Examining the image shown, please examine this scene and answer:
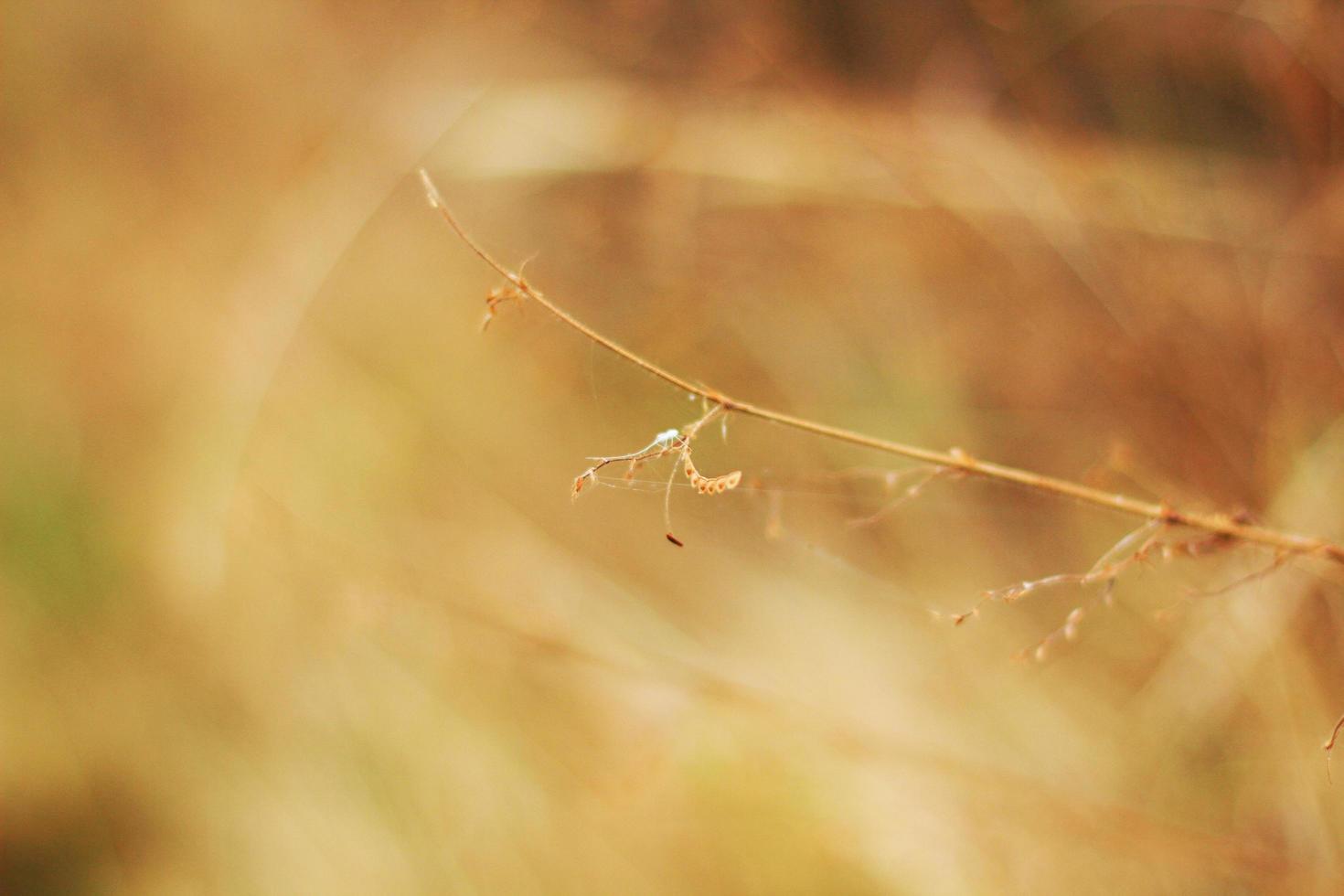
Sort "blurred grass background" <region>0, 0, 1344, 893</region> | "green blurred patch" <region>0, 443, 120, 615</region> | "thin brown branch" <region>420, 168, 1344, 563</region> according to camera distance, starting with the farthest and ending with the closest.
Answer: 1. "green blurred patch" <region>0, 443, 120, 615</region>
2. "blurred grass background" <region>0, 0, 1344, 893</region>
3. "thin brown branch" <region>420, 168, 1344, 563</region>

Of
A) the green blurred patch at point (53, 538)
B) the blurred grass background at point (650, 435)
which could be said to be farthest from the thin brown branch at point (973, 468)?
the green blurred patch at point (53, 538)

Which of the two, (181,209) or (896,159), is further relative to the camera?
(181,209)

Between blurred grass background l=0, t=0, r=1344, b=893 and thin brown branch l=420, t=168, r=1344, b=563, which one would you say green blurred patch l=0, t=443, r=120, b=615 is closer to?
blurred grass background l=0, t=0, r=1344, b=893

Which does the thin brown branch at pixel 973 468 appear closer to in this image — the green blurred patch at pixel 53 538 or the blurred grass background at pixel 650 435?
the blurred grass background at pixel 650 435

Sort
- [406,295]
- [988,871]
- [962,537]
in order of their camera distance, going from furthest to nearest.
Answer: [406,295] → [962,537] → [988,871]

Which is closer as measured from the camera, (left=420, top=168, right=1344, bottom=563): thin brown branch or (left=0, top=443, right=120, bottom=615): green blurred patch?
(left=420, top=168, right=1344, bottom=563): thin brown branch

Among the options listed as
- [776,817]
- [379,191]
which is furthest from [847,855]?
[379,191]

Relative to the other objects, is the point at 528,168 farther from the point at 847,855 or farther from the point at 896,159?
the point at 847,855

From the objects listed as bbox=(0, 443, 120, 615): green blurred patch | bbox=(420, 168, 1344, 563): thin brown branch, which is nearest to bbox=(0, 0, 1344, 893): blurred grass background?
bbox=(0, 443, 120, 615): green blurred patch

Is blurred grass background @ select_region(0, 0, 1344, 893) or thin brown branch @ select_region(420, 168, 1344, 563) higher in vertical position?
blurred grass background @ select_region(0, 0, 1344, 893)
